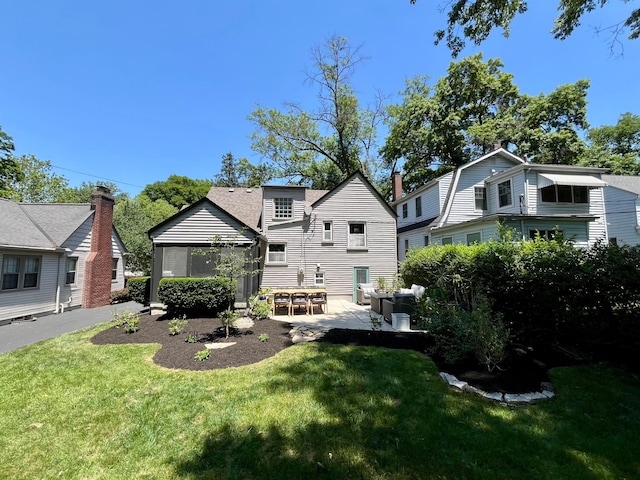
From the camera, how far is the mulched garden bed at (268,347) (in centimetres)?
458

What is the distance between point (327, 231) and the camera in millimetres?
15516

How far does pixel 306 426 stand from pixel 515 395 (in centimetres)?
308

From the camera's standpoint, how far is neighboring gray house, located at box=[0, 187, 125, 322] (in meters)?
10.3

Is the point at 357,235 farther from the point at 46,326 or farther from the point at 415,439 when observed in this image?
the point at 46,326

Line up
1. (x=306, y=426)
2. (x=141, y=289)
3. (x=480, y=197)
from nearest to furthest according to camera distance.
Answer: (x=306, y=426) → (x=141, y=289) → (x=480, y=197)

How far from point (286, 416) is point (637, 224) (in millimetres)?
24428

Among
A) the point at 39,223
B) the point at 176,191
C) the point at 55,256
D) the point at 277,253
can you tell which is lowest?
the point at 55,256

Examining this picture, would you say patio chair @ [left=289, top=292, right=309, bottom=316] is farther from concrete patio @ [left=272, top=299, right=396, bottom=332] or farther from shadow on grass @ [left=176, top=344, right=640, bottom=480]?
shadow on grass @ [left=176, top=344, right=640, bottom=480]

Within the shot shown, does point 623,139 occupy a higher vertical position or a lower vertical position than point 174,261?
higher

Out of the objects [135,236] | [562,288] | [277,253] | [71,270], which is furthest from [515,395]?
[135,236]

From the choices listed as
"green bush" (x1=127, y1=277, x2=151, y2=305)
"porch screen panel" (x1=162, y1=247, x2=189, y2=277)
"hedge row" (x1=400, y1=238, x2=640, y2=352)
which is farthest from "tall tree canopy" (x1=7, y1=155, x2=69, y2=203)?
"hedge row" (x1=400, y1=238, x2=640, y2=352)

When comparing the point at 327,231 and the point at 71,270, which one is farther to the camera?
the point at 327,231

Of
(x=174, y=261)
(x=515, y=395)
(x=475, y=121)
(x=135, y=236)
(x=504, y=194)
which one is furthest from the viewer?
(x=475, y=121)

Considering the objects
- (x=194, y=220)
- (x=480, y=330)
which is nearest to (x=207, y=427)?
(x=480, y=330)
